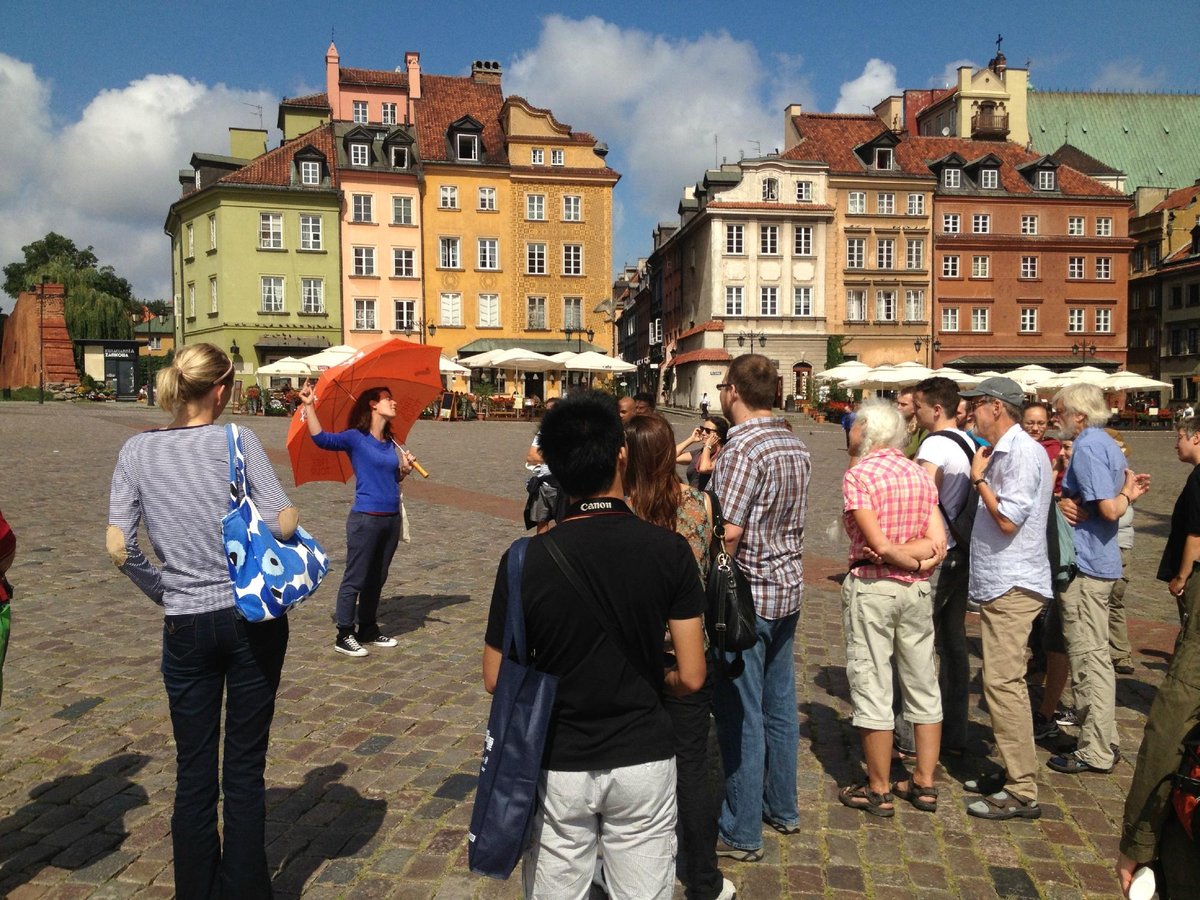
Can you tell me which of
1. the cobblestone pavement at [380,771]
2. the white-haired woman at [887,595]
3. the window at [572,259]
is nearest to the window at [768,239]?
the window at [572,259]

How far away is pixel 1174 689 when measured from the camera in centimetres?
218

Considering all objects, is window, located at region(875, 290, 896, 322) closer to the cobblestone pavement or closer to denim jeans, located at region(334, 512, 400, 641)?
the cobblestone pavement

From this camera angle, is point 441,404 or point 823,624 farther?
point 441,404

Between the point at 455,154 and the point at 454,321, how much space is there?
8790 millimetres

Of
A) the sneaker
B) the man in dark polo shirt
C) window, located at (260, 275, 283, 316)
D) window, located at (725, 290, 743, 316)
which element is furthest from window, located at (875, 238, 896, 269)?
the man in dark polo shirt

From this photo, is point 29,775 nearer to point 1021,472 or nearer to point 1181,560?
point 1021,472

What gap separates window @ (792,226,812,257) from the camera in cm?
5425

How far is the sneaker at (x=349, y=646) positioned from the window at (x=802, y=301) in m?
49.9

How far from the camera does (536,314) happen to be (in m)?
53.1

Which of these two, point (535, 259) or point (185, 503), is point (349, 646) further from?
point (535, 259)

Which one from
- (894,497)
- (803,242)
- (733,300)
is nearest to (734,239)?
(733,300)

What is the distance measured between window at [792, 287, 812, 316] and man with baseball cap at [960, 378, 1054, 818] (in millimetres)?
51328

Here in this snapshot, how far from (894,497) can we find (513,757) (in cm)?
235

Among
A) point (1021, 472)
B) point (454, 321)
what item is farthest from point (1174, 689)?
point (454, 321)
